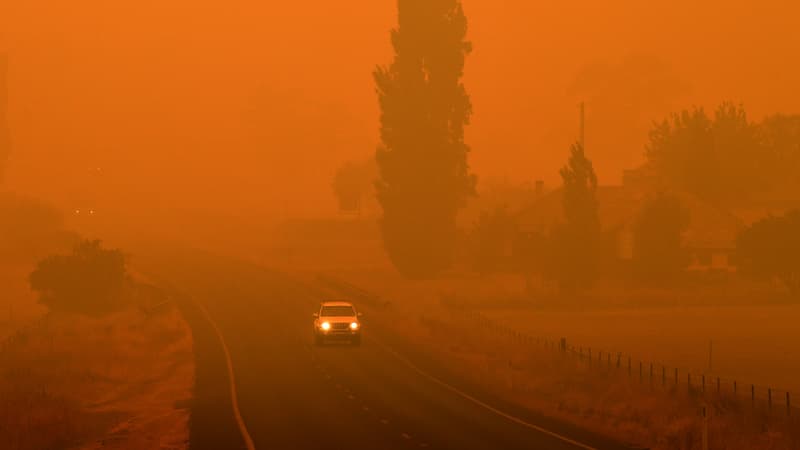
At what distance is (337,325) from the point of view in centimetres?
3962

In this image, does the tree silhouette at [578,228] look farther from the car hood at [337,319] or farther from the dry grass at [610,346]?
the car hood at [337,319]

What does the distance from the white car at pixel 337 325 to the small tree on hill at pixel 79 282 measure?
21.1 m

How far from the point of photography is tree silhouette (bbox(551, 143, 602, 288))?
2397 inches

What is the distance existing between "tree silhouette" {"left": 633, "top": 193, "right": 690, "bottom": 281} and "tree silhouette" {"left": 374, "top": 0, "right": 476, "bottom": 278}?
13.6 metres

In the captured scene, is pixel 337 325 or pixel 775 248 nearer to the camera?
pixel 337 325

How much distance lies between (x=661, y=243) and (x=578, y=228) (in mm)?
9383

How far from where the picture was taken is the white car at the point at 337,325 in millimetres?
39594

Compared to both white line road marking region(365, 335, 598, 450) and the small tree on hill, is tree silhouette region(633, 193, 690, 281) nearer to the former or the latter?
white line road marking region(365, 335, 598, 450)

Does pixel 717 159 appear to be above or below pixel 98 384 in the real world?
above

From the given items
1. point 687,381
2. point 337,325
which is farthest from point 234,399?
point 687,381

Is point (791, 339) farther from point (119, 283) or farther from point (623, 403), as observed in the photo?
point (119, 283)

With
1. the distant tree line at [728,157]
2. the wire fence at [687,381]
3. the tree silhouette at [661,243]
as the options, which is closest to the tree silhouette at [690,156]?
the distant tree line at [728,157]

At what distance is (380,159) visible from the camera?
240ft

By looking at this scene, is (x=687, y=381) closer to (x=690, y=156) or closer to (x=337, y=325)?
(x=337, y=325)
